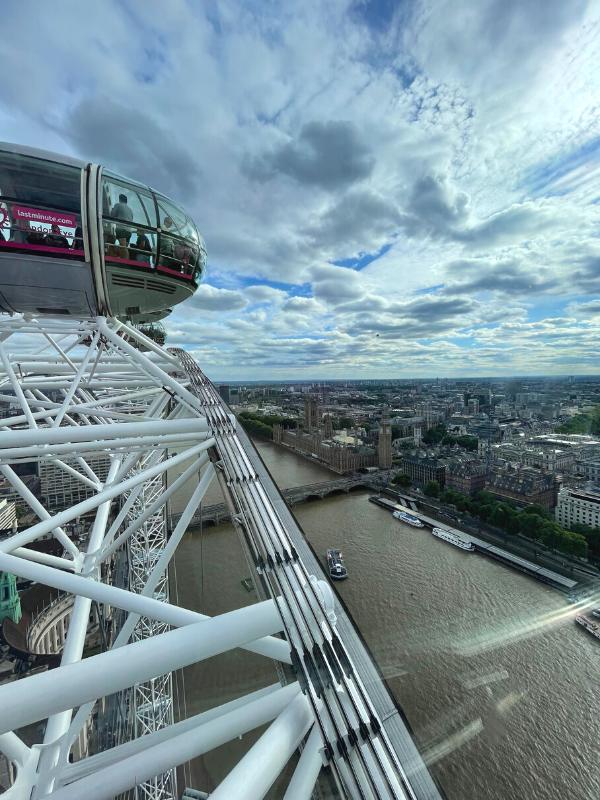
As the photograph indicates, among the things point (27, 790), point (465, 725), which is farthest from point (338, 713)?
point (465, 725)

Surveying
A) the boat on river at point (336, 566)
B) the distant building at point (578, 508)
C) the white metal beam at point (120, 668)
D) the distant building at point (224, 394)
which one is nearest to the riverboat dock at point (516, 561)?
the distant building at point (578, 508)

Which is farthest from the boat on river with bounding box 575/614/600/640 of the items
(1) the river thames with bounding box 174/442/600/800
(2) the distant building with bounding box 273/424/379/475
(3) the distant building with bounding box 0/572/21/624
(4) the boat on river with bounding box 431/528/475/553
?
(2) the distant building with bounding box 273/424/379/475

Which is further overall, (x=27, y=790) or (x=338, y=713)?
(x=27, y=790)

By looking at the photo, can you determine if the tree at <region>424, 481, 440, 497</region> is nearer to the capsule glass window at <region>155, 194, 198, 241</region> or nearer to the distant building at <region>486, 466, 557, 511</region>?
the distant building at <region>486, 466, 557, 511</region>

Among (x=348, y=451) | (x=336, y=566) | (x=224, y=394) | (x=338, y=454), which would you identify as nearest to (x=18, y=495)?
(x=224, y=394)

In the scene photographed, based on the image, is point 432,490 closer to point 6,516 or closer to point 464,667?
point 464,667

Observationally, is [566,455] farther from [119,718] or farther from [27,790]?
[27,790]
